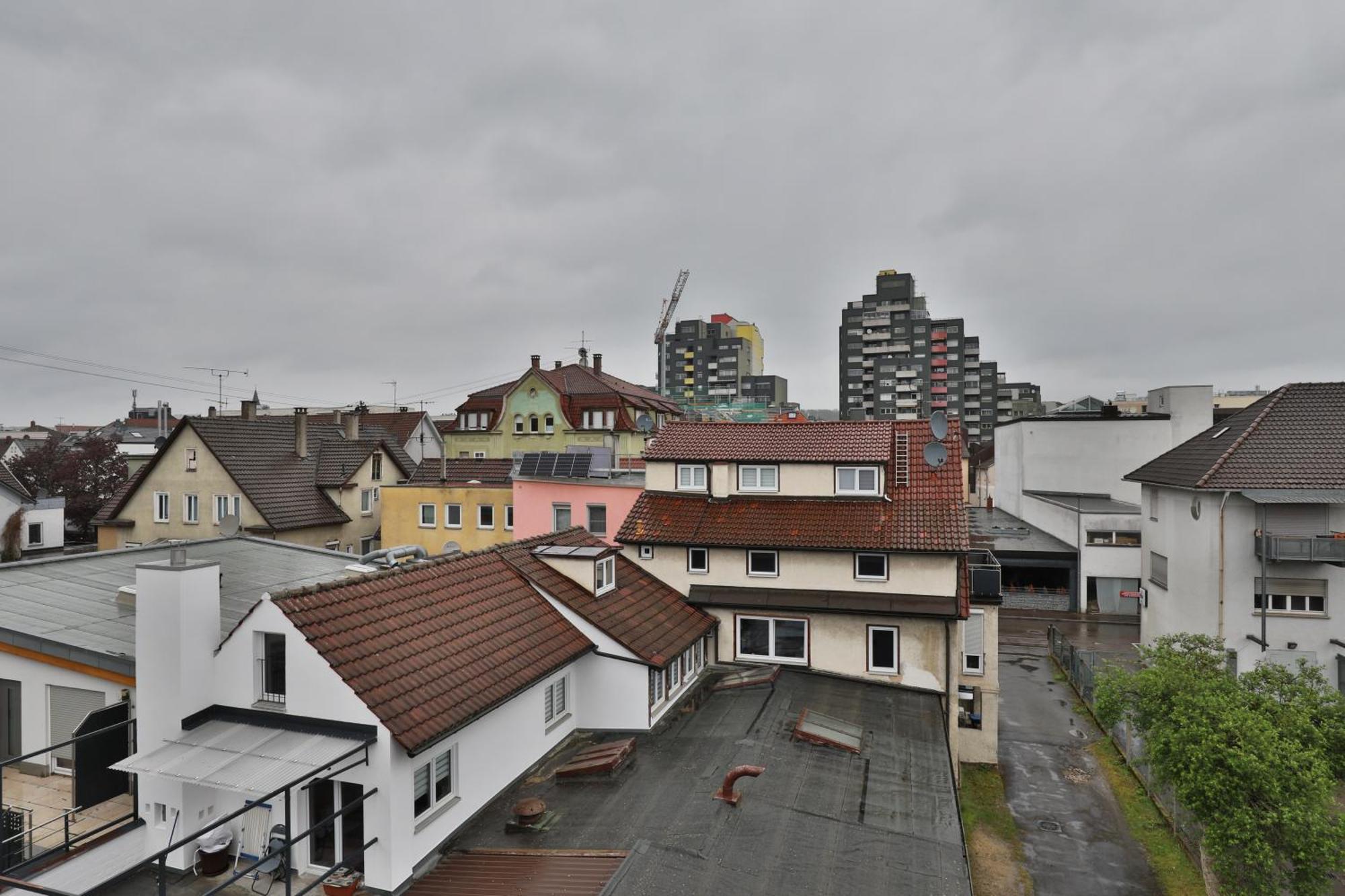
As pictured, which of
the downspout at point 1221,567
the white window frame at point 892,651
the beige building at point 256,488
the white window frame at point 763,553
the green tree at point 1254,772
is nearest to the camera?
the green tree at point 1254,772

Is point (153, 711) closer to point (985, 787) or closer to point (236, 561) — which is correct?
point (236, 561)

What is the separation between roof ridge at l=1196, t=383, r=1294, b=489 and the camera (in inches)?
1120

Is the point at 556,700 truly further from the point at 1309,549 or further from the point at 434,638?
the point at 1309,549

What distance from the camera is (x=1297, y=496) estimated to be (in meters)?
26.8

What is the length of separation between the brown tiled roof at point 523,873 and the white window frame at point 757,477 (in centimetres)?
1520

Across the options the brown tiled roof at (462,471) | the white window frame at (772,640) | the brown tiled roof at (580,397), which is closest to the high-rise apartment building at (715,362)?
the brown tiled roof at (580,397)

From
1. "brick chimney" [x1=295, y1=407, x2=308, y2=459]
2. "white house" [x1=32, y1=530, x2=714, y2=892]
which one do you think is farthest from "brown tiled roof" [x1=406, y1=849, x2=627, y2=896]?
"brick chimney" [x1=295, y1=407, x2=308, y2=459]

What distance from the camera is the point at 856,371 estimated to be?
127562 mm

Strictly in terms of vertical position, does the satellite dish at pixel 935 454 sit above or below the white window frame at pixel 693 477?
above

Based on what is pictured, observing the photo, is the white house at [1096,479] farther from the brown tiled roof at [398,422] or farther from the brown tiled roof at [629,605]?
the brown tiled roof at [398,422]

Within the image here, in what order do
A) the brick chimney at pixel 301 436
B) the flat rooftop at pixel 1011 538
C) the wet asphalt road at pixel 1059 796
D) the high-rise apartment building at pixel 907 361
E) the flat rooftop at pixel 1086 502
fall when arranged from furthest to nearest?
the high-rise apartment building at pixel 907 361 < the flat rooftop at pixel 1086 502 < the flat rooftop at pixel 1011 538 < the brick chimney at pixel 301 436 < the wet asphalt road at pixel 1059 796

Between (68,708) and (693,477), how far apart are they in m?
18.1

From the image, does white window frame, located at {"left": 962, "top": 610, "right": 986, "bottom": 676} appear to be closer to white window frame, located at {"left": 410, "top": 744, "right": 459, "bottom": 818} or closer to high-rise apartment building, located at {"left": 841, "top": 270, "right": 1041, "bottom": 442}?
white window frame, located at {"left": 410, "top": 744, "right": 459, "bottom": 818}

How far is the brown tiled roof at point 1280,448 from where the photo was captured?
27828 millimetres
